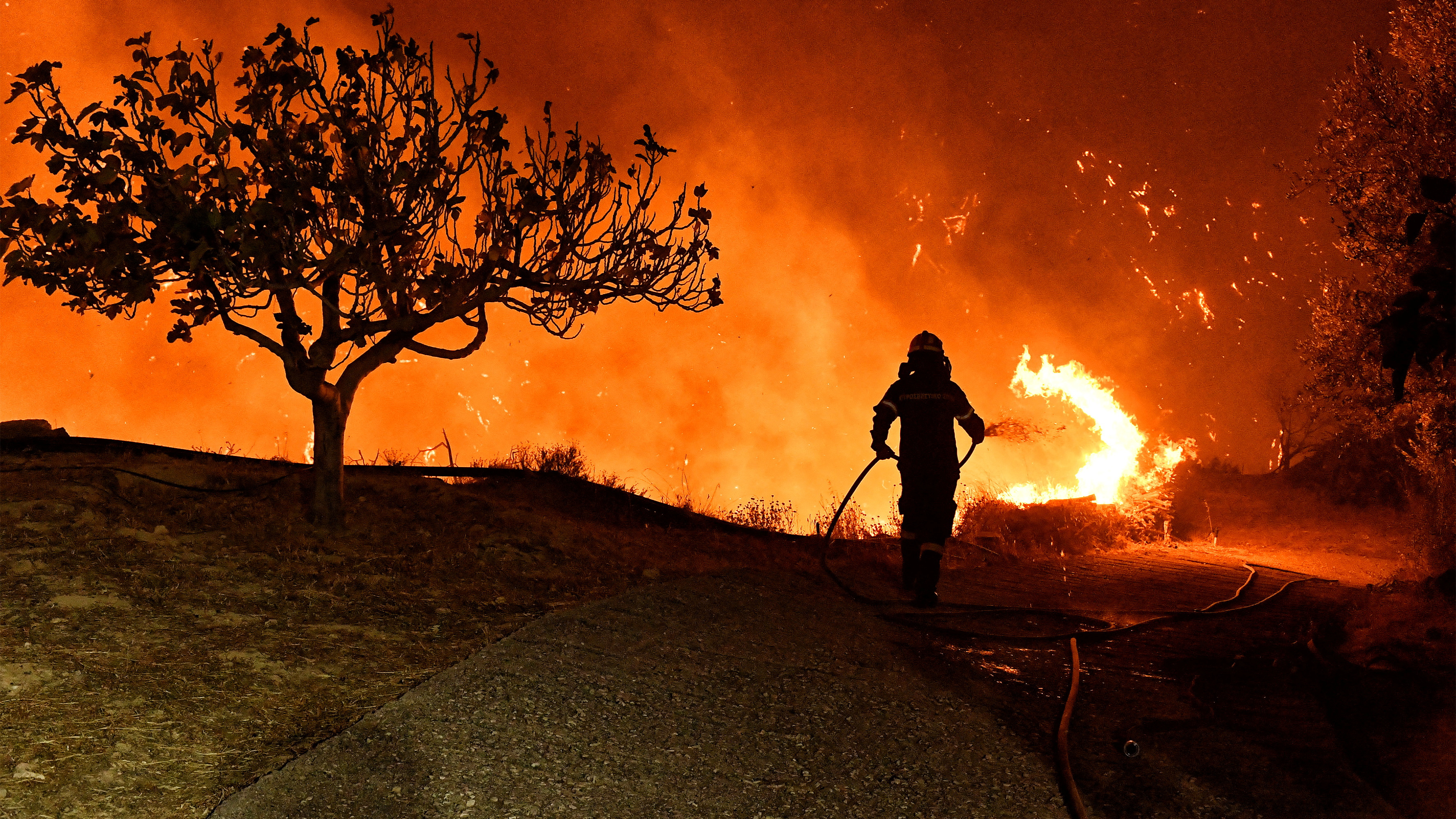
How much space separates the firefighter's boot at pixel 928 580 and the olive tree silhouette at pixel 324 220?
12.6 ft

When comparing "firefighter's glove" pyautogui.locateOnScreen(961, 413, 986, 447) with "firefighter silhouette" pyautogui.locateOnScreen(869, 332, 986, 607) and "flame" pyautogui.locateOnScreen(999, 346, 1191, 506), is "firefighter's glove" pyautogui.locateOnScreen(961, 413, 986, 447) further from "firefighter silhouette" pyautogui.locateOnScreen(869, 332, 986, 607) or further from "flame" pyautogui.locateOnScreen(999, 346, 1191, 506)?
"flame" pyautogui.locateOnScreen(999, 346, 1191, 506)

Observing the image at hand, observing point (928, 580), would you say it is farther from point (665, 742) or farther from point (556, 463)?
point (556, 463)

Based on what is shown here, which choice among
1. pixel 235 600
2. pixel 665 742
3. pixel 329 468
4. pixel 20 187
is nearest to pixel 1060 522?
pixel 329 468

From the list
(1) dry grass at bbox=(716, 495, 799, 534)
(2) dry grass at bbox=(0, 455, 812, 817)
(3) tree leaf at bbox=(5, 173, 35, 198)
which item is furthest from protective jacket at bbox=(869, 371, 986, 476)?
(3) tree leaf at bbox=(5, 173, 35, 198)

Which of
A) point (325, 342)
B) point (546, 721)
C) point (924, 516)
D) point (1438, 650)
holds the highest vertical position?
point (325, 342)

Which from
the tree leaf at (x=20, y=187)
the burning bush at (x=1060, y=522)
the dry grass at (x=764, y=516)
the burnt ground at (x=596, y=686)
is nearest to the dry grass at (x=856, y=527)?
the dry grass at (x=764, y=516)

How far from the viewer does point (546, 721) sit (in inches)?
210

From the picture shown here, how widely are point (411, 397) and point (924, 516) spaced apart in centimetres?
5178

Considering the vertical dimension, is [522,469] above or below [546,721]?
above

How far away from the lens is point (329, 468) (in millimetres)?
9961

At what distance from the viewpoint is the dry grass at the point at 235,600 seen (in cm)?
475

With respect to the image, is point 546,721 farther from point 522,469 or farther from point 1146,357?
point 1146,357

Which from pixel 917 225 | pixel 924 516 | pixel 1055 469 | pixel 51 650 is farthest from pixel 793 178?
pixel 51 650

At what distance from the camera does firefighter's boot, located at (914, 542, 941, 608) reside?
9156mm
